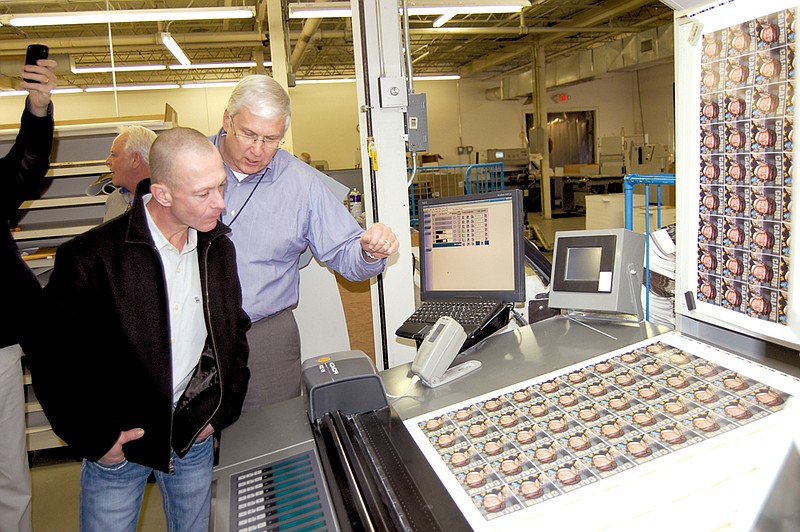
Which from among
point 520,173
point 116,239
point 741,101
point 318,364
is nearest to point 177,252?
point 116,239

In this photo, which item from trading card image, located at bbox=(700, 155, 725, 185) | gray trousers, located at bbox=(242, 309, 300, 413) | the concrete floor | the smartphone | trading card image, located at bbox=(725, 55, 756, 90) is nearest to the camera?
trading card image, located at bbox=(725, 55, 756, 90)

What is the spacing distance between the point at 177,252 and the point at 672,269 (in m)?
1.32

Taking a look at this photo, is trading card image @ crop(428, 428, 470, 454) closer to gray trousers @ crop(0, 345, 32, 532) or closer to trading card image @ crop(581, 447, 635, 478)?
trading card image @ crop(581, 447, 635, 478)

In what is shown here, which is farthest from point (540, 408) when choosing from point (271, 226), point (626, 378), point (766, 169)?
point (271, 226)

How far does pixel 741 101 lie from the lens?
3.45 ft

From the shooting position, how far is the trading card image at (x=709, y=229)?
3.76 feet

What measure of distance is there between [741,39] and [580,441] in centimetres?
73

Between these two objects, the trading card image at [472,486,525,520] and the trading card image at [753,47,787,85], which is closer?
the trading card image at [472,486,525,520]

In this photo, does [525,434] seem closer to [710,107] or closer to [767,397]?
[767,397]

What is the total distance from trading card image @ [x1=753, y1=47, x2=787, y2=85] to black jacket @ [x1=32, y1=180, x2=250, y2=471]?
117 cm

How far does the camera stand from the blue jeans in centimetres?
152

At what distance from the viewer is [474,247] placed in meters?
1.82

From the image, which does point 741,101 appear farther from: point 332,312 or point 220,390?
point 332,312

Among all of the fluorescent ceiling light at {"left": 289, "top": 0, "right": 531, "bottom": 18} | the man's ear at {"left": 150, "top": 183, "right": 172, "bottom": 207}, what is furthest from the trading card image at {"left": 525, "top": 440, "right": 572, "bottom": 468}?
the fluorescent ceiling light at {"left": 289, "top": 0, "right": 531, "bottom": 18}
